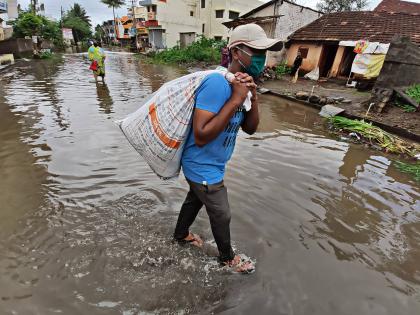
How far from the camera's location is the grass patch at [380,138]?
6.14 m

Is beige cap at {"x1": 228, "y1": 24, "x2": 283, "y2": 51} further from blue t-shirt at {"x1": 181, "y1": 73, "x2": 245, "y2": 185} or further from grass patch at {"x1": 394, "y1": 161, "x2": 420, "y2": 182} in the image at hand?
grass patch at {"x1": 394, "y1": 161, "x2": 420, "y2": 182}

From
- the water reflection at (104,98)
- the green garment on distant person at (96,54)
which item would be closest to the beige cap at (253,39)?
the water reflection at (104,98)

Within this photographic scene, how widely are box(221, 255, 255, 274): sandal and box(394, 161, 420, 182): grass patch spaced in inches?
150

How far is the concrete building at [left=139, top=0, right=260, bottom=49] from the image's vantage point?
3428 centimetres

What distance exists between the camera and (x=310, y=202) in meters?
3.98

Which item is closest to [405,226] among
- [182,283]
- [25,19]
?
[182,283]

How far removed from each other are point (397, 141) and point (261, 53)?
19.0ft

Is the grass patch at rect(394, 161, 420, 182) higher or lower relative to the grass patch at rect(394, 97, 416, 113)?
lower

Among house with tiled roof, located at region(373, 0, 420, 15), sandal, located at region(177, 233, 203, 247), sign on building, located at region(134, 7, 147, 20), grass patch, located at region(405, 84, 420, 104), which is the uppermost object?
house with tiled roof, located at region(373, 0, 420, 15)

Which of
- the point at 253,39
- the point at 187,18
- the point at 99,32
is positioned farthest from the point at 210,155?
the point at 99,32

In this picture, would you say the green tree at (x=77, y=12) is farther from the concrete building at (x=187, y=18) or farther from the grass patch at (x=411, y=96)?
the grass patch at (x=411, y=96)

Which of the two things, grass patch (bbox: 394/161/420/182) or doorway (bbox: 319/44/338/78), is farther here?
doorway (bbox: 319/44/338/78)

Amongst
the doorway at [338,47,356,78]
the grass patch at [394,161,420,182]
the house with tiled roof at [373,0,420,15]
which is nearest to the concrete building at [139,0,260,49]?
the house with tiled roof at [373,0,420,15]

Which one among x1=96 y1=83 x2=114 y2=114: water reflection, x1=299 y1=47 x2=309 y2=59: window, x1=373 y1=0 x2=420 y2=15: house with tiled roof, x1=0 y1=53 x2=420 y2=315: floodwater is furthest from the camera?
x1=373 y1=0 x2=420 y2=15: house with tiled roof
